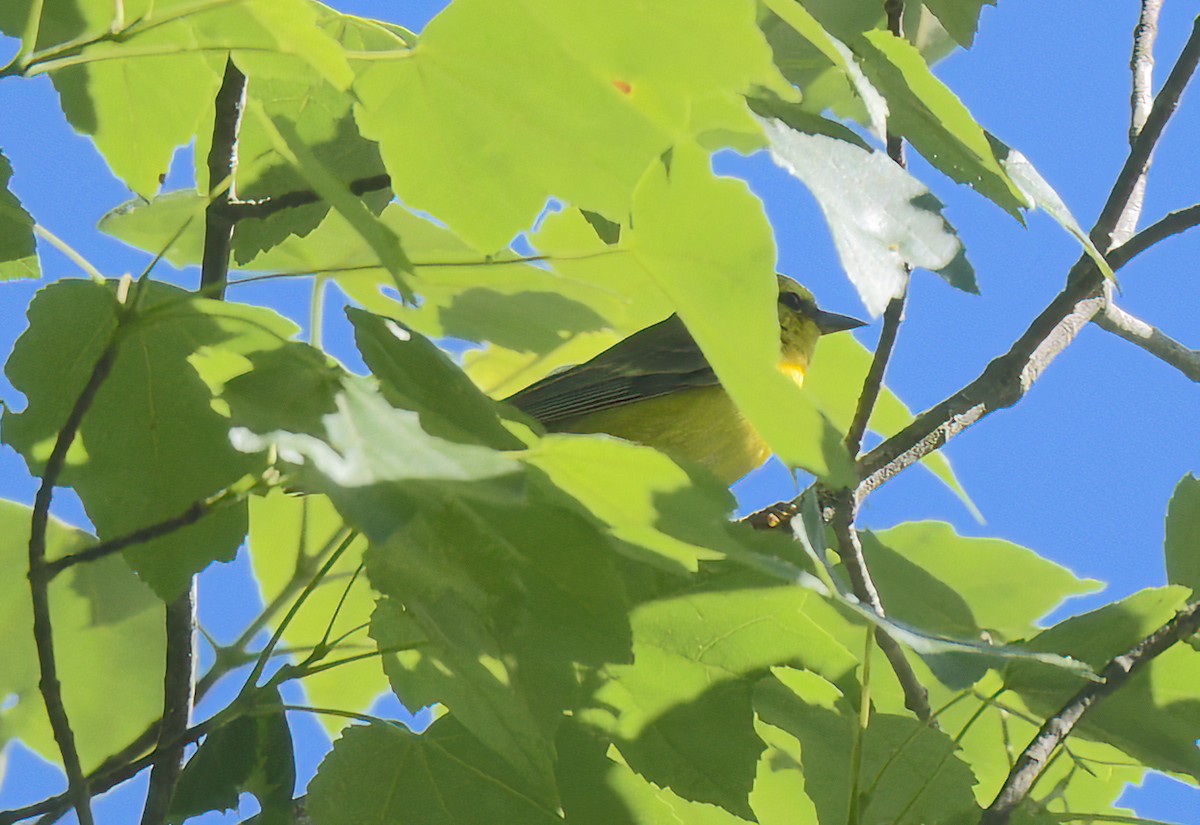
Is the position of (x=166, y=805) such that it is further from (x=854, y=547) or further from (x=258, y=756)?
(x=854, y=547)

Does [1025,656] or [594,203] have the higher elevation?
[594,203]

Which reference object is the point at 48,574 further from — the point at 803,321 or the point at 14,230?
the point at 803,321

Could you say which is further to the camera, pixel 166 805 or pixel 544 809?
pixel 166 805

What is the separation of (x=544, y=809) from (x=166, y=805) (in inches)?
14.9

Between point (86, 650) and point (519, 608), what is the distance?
89 centimetres

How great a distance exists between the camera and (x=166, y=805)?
1210 mm

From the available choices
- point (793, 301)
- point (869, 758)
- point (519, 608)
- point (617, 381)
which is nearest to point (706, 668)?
point (869, 758)

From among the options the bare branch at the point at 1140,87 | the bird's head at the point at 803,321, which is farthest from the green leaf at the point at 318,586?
the bird's head at the point at 803,321

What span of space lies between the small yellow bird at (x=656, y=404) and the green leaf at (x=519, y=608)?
6.29 ft


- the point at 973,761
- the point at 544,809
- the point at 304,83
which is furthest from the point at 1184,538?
the point at 304,83

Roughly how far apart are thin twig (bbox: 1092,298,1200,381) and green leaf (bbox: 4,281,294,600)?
4.71 ft

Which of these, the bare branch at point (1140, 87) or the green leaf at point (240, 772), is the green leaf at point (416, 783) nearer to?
the green leaf at point (240, 772)

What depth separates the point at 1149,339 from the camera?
2.09m

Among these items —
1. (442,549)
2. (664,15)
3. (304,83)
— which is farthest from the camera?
(304,83)
